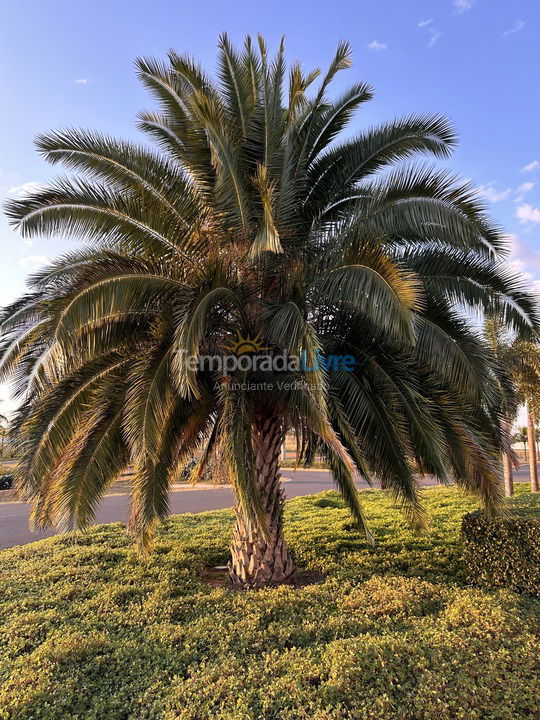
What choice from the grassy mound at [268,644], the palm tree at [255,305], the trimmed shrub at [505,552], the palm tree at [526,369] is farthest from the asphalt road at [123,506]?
the trimmed shrub at [505,552]

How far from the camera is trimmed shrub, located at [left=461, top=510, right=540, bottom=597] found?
584 cm

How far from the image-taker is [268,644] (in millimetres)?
4668

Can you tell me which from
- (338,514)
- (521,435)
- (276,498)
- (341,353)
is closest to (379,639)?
(276,498)

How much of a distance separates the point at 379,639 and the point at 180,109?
704 cm

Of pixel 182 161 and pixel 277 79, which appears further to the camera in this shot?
pixel 182 161

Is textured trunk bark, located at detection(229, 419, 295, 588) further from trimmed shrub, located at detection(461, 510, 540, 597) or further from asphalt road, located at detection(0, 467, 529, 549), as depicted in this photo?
asphalt road, located at detection(0, 467, 529, 549)

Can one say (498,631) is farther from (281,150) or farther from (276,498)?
(281,150)

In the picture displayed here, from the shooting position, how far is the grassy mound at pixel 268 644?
12.2 feet

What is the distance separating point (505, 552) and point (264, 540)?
124 inches

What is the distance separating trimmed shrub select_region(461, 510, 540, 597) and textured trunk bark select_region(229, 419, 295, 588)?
257cm

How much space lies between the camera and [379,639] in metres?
4.52

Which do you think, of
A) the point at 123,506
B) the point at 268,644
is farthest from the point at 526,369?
the point at 123,506

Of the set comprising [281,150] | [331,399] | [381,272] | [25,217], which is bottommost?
[331,399]

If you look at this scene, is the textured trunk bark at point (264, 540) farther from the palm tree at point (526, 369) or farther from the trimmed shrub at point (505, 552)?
the palm tree at point (526, 369)
